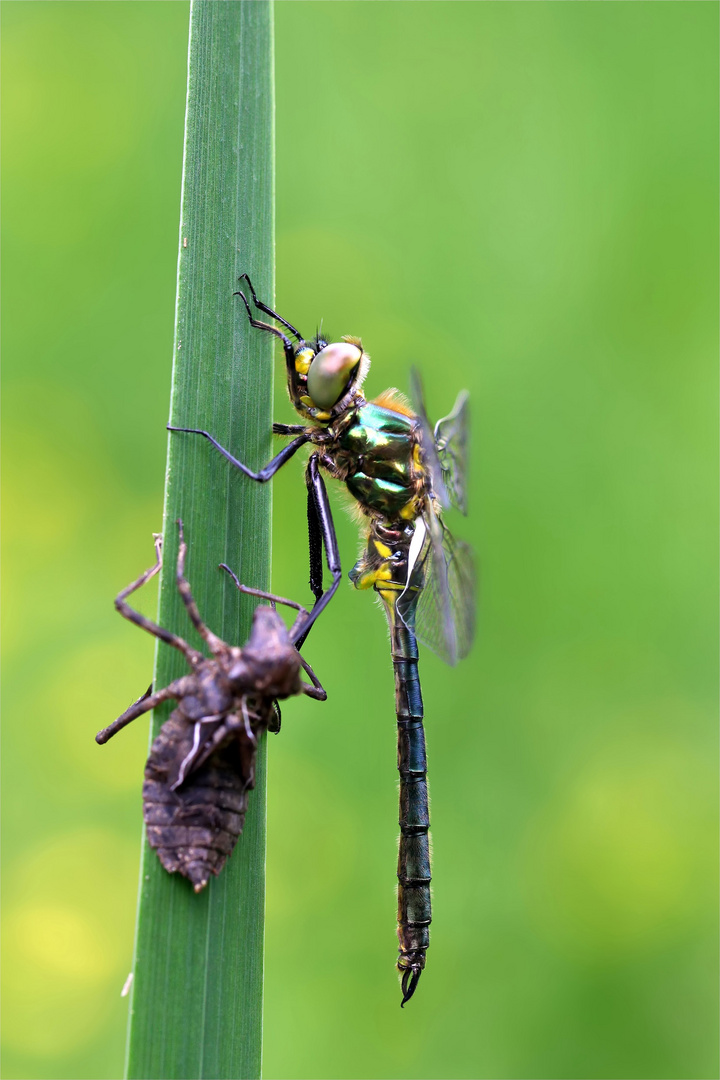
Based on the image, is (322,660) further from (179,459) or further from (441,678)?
(179,459)

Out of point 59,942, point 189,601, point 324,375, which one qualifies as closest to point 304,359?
point 324,375

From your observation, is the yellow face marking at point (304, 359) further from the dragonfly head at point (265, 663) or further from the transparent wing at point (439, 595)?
the dragonfly head at point (265, 663)

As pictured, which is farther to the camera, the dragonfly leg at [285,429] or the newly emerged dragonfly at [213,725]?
the dragonfly leg at [285,429]

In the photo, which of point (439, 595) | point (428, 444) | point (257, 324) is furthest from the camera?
point (439, 595)

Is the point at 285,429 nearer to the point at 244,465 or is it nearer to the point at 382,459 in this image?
the point at 382,459

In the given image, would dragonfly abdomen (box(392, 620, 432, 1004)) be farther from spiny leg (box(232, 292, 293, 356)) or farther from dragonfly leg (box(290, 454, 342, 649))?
spiny leg (box(232, 292, 293, 356))

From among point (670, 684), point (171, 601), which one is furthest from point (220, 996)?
point (670, 684)

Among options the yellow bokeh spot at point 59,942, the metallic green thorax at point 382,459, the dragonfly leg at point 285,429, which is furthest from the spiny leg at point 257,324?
the yellow bokeh spot at point 59,942
